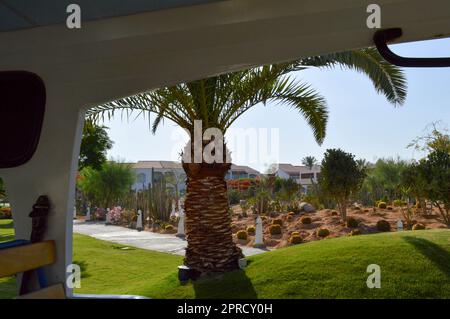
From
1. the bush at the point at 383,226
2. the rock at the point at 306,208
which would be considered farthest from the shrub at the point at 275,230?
the rock at the point at 306,208

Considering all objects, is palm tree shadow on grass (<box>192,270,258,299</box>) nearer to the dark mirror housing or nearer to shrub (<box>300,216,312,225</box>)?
the dark mirror housing

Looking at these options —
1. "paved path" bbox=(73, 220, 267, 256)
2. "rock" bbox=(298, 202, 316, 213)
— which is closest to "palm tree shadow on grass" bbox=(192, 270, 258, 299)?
"paved path" bbox=(73, 220, 267, 256)

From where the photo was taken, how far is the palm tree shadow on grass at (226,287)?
4668 mm

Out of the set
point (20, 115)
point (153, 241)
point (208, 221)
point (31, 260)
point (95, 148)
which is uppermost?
point (95, 148)

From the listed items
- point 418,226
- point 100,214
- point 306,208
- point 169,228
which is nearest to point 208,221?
point 418,226

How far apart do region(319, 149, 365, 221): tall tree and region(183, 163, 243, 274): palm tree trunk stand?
5387 millimetres

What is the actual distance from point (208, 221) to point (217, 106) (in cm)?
168

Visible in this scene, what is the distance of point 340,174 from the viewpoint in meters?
10.2

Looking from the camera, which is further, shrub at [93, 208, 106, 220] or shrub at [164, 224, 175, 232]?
shrub at [93, 208, 106, 220]

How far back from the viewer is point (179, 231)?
12.1 metres

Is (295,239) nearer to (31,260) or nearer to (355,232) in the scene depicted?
(355,232)

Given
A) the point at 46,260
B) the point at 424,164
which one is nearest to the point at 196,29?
the point at 46,260

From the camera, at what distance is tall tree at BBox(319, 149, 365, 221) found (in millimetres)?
10188
